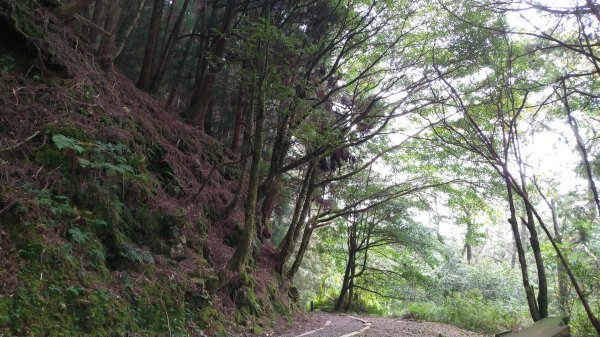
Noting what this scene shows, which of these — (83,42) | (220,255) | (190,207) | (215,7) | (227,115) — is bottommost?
(220,255)

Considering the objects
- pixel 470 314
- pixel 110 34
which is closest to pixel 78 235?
pixel 110 34

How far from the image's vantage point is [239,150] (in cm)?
1286

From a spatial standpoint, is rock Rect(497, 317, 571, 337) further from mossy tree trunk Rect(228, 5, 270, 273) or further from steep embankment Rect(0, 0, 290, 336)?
mossy tree trunk Rect(228, 5, 270, 273)

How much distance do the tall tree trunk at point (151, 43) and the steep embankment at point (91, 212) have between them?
4.13 feet

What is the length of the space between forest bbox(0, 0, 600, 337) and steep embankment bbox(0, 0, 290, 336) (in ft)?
0.09

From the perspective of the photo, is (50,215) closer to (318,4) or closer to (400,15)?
(318,4)

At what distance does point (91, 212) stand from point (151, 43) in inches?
213

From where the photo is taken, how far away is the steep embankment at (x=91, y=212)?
14.1 feet

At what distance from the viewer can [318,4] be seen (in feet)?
35.6

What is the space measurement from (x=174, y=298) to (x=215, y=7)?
8.08 meters

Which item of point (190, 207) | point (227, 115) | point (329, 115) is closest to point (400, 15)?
point (329, 115)

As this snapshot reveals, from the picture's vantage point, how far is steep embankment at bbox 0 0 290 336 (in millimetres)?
4309

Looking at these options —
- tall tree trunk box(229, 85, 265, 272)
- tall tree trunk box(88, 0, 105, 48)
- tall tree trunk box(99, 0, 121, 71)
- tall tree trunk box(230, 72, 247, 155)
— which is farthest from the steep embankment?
tall tree trunk box(230, 72, 247, 155)

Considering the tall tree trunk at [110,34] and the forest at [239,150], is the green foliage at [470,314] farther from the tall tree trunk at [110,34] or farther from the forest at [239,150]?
the tall tree trunk at [110,34]
